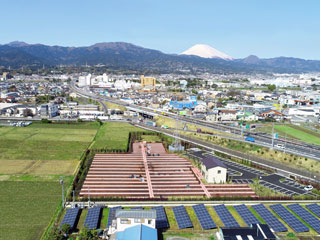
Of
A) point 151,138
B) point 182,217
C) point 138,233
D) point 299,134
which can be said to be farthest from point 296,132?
point 138,233

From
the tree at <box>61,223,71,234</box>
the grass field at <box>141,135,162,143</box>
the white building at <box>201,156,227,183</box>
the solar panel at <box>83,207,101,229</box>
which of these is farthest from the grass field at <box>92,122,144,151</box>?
the tree at <box>61,223,71,234</box>

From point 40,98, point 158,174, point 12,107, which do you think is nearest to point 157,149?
point 158,174

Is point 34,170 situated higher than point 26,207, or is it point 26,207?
point 34,170

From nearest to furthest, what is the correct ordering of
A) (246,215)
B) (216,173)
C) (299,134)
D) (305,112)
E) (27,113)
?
(246,215)
(216,173)
(299,134)
(27,113)
(305,112)

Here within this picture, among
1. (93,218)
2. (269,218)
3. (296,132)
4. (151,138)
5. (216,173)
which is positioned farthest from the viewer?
(296,132)

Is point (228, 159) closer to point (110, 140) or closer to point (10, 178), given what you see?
point (110, 140)

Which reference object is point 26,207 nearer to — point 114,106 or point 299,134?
point 299,134
